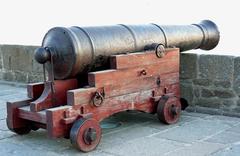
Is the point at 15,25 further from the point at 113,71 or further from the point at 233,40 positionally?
the point at 113,71

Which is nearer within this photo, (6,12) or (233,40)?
(233,40)

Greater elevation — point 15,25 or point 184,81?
point 15,25

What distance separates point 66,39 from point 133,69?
765 mm

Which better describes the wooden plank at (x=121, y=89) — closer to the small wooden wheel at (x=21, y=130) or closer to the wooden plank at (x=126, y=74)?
the wooden plank at (x=126, y=74)

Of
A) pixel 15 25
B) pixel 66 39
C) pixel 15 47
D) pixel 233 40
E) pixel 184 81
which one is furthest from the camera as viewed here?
pixel 15 25

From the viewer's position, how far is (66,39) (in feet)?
13.3

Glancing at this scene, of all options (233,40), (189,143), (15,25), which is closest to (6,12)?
(15,25)

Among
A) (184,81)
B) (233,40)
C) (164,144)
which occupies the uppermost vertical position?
(233,40)

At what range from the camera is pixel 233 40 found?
6.04 metres

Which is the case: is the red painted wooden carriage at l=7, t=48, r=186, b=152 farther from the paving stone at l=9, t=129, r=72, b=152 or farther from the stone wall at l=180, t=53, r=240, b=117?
the stone wall at l=180, t=53, r=240, b=117

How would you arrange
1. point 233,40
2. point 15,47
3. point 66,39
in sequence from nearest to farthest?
point 66,39 < point 233,40 < point 15,47

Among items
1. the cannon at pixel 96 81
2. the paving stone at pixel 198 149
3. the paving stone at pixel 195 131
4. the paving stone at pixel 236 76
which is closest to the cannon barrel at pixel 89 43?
the cannon at pixel 96 81

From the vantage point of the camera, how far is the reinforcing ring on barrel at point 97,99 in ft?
13.4

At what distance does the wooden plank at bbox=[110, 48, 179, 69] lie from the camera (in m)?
4.27
